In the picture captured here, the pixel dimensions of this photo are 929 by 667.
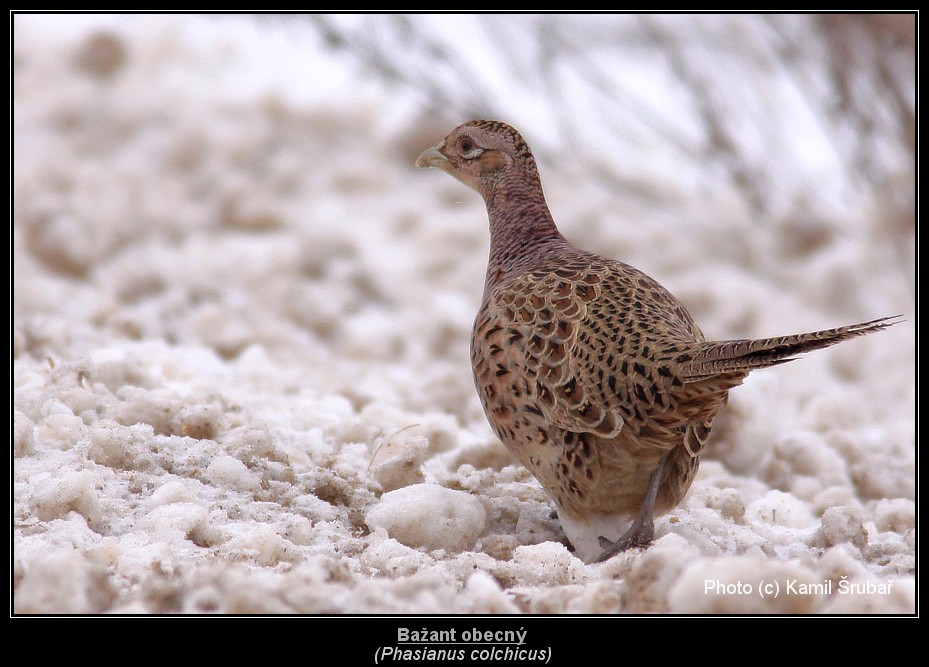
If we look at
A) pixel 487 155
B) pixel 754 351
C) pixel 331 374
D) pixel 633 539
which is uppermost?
pixel 487 155

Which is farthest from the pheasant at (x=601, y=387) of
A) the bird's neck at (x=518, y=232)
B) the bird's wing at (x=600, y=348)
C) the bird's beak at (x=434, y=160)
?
the bird's beak at (x=434, y=160)

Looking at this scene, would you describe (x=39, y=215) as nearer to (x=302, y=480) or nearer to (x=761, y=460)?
(x=302, y=480)

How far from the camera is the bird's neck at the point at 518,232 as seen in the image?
Answer: 3900 mm

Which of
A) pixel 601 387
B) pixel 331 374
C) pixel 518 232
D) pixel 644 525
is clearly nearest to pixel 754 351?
pixel 601 387

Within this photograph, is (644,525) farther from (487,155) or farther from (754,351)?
(487,155)

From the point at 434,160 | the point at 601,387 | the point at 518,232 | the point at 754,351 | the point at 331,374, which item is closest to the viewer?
the point at 754,351

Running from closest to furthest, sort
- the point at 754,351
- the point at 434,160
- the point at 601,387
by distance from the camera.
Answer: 1. the point at 754,351
2. the point at 601,387
3. the point at 434,160

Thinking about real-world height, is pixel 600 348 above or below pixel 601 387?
above

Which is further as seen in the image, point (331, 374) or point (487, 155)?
point (331, 374)

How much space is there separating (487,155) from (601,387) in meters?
1.59

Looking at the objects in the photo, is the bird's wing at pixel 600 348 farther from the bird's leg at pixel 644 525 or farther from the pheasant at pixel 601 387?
the bird's leg at pixel 644 525

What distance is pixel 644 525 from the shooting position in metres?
3.06

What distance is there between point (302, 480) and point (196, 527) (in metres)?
0.55
